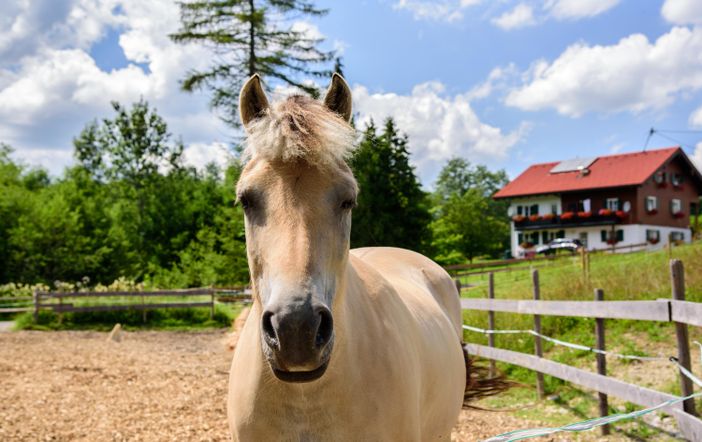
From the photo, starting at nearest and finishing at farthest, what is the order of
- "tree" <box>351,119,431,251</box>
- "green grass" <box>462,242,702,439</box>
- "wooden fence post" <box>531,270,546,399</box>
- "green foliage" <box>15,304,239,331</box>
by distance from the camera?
"green grass" <box>462,242,702,439</box>
"wooden fence post" <box>531,270,546,399</box>
"green foliage" <box>15,304,239,331</box>
"tree" <box>351,119,431,251</box>

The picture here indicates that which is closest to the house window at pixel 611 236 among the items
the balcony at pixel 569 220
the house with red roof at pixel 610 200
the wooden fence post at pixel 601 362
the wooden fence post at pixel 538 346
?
the house with red roof at pixel 610 200

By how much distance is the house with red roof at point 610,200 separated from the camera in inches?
1528

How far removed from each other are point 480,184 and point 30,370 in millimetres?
71813

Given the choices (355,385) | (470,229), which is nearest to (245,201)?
(355,385)

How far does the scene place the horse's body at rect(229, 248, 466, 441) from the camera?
6.98 feet

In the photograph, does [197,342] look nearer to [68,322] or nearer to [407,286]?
[68,322]

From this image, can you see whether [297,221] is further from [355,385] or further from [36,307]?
[36,307]

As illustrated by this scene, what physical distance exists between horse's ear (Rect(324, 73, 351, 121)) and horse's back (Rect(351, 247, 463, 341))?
163cm

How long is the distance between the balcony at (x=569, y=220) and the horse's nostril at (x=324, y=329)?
41.7 meters

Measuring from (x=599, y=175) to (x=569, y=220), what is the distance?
4.35m

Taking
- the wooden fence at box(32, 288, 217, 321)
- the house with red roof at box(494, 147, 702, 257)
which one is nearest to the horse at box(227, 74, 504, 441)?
the wooden fence at box(32, 288, 217, 321)

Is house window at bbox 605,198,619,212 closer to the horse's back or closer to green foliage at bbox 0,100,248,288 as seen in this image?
green foliage at bbox 0,100,248,288

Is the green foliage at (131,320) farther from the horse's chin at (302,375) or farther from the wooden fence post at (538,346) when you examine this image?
the horse's chin at (302,375)

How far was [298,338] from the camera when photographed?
→ 1675mm
